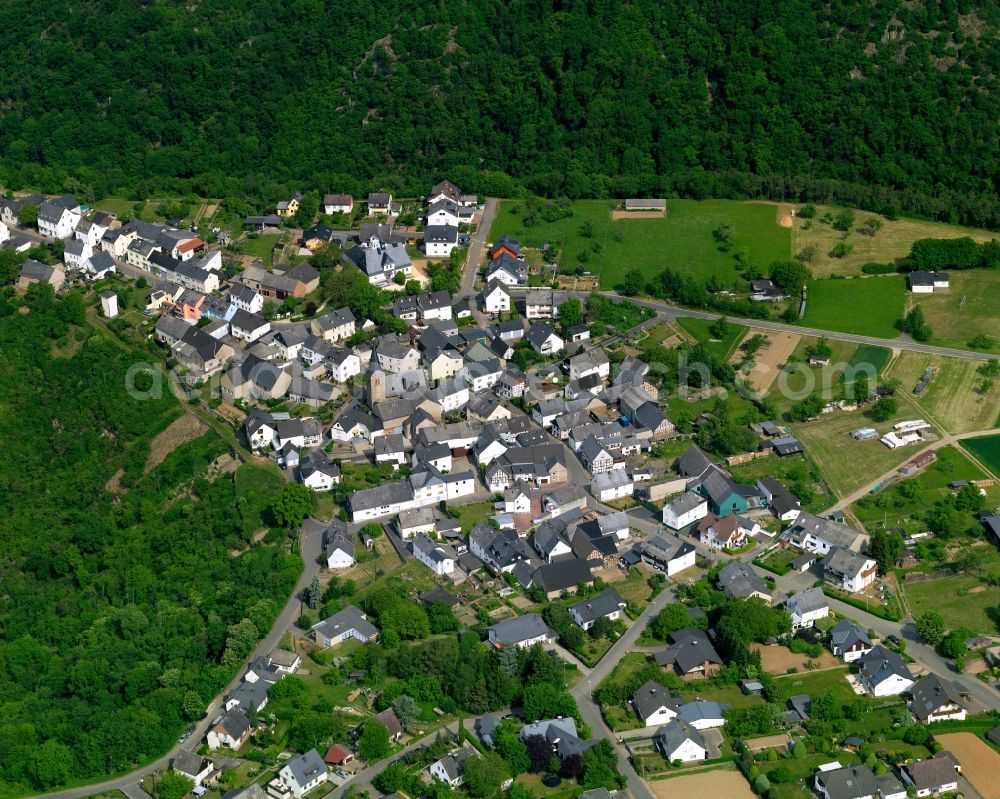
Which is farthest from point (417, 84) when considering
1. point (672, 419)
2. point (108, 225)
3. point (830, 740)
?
point (830, 740)

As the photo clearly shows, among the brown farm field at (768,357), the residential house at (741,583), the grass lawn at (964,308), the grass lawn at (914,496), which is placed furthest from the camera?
the grass lawn at (964,308)

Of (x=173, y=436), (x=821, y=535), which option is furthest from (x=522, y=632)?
(x=173, y=436)

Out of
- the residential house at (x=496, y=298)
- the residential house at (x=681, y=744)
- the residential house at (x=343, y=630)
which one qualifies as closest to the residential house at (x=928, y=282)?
the residential house at (x=496, y=298)

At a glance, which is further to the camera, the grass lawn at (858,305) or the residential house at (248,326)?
the grass lawn at (858,305)

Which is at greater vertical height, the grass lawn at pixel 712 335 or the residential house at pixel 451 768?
the grass lawn at pixel 712 335

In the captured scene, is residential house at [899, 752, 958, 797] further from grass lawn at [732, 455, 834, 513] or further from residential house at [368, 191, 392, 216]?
residential house at [368, 191, 392, 216]

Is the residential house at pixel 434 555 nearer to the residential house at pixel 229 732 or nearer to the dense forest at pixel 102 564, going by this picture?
the dense forest at pixel 102 564

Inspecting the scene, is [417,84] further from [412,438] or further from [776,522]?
[776,522]

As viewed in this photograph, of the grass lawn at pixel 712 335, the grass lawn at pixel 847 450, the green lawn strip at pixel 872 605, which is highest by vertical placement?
the grass lawn at pixel 712 335
